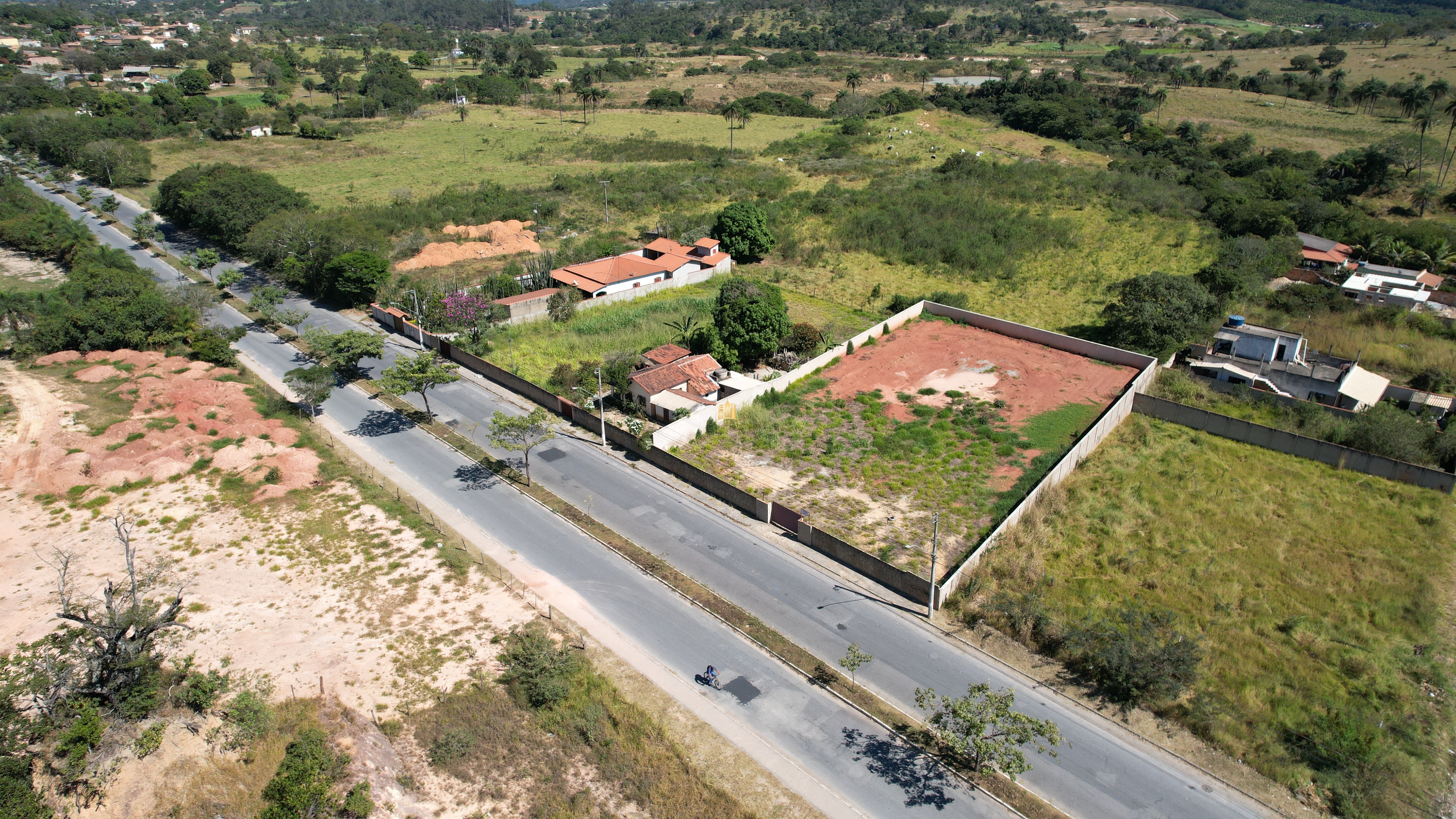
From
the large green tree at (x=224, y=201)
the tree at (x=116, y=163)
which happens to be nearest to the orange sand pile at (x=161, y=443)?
the large green tree at (x=224, y=201)

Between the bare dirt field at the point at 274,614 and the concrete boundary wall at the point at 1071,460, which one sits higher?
the concrete boundary wall at the point at 1071,460

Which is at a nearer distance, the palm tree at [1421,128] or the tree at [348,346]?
the tree at [348,346]

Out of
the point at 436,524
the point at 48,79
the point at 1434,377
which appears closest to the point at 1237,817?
the point at 436,524

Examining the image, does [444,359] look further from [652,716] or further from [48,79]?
[48,79]

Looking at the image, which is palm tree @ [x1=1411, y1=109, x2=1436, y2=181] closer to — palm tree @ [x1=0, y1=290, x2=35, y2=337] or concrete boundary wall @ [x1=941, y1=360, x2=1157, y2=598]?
concrete boundary wall @ [x1=941, y1=360, x2=1157, y2=598]

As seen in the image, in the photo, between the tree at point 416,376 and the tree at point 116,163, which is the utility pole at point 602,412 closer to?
the tree at point 416,376
